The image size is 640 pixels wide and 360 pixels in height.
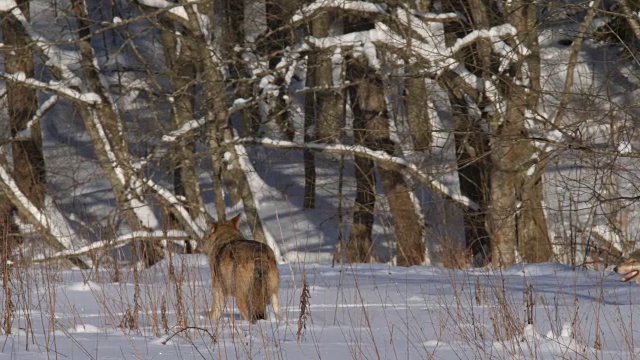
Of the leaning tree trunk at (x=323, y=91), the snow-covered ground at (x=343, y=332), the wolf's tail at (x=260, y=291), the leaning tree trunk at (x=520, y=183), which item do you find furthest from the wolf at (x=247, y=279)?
the leaning tree trunk at (x=323, y=91)

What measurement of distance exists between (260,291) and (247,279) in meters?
0.15

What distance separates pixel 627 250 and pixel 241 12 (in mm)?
8033

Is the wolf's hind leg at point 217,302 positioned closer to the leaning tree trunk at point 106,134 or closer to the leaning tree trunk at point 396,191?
the leaning tree trunk at point 106,134

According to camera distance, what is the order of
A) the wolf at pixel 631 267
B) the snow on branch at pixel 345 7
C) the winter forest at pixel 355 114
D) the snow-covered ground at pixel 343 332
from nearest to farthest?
1. the snow-covered ground at pixel 343 332
2. the wolf at pixel 631 267
3. the winter forest at pixel 355 114
4. the snow on branch at pixel 345 7

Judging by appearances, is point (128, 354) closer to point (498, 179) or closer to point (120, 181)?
point (498, 179)

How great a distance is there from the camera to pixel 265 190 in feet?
74.2

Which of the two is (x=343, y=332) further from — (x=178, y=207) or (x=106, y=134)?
(x=106, y=134)

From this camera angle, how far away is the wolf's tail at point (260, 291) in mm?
7027

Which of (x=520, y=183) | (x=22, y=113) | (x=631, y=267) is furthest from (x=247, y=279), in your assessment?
(x=22, y=113)

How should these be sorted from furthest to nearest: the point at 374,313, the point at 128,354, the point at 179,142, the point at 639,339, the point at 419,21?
the point at 179,142 → the point at 419,21 → the point at 374,313 → the point at 639,339 → the point at 128,354

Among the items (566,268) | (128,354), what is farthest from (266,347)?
(566,268)

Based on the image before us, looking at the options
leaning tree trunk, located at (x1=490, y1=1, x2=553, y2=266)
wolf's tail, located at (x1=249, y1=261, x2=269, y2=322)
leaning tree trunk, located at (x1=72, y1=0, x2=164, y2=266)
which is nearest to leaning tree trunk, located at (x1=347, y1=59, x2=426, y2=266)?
leaning tree trunk, located at (x1=490, y1=1, x2=553, y2=266)

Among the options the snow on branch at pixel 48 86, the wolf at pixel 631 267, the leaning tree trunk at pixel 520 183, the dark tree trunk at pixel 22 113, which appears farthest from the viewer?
the dark tree trunk at pixel 22 113

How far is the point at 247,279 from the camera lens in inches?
282
